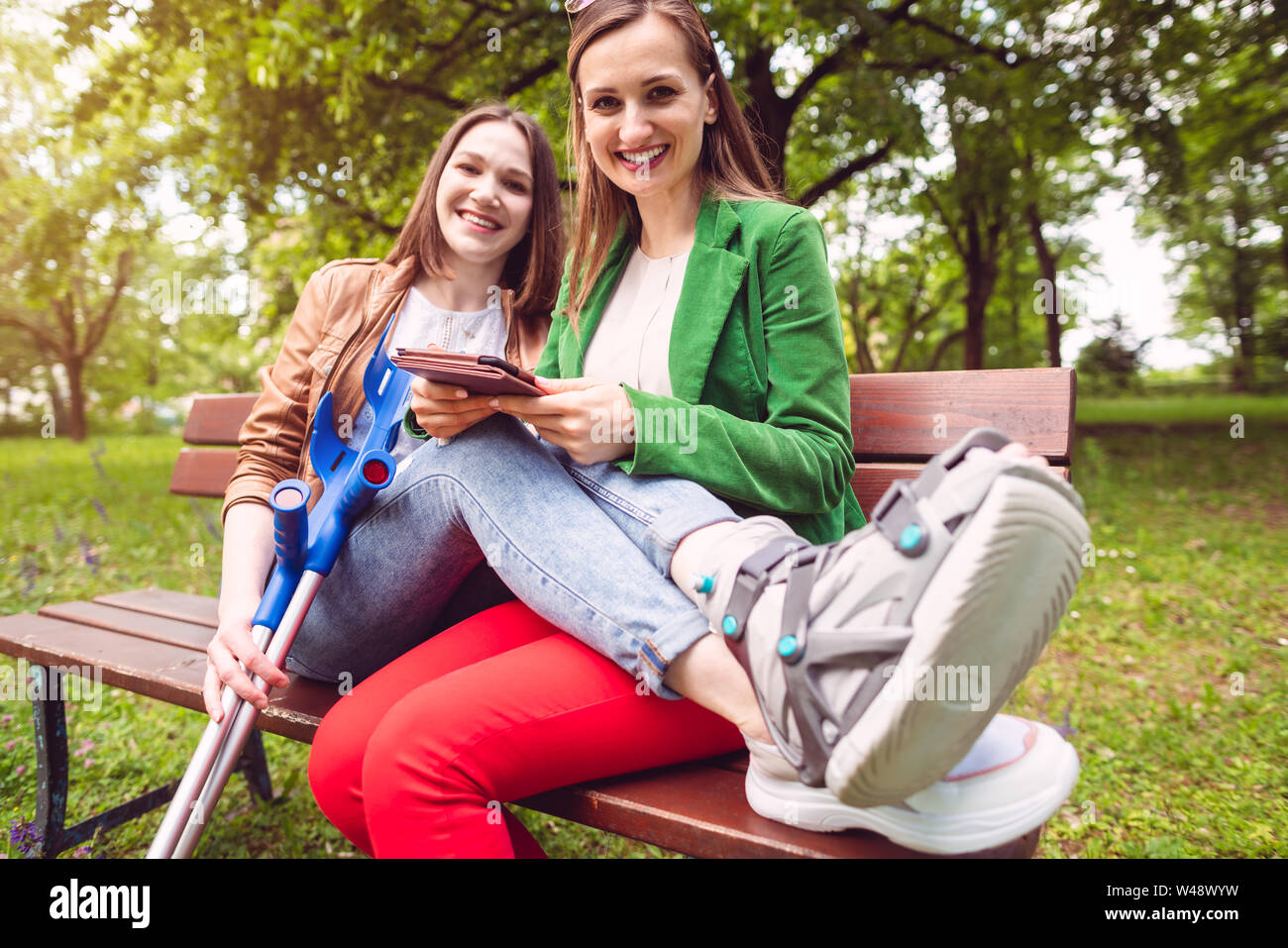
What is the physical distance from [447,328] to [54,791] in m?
1.63

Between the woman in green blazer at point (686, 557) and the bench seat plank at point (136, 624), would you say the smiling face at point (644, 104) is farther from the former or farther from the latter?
the bench seat plank at point (136, 624)

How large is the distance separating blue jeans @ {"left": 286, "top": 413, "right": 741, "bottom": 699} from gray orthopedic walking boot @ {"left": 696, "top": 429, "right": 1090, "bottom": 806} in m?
0.24

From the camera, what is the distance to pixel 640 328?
1734 millimetres

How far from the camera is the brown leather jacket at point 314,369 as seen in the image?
5.94 feet

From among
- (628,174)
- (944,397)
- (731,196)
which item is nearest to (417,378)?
(628,174)

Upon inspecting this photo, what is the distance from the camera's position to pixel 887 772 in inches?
35.2

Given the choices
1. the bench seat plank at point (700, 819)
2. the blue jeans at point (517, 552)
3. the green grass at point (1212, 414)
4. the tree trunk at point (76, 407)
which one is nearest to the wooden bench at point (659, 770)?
the bench seat plank at point (700, 819)

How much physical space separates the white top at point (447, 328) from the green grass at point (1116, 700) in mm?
1393

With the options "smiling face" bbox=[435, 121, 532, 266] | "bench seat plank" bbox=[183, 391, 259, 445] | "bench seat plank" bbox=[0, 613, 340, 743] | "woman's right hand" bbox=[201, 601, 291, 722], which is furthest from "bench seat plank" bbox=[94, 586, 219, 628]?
"smiling face" bbox=[435, 121, 532, 266]

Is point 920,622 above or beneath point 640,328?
beneath

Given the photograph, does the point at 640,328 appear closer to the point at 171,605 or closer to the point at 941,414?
the point at 941,414

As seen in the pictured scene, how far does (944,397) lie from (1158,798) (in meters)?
1.42

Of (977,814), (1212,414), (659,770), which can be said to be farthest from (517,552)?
(1212,414)
